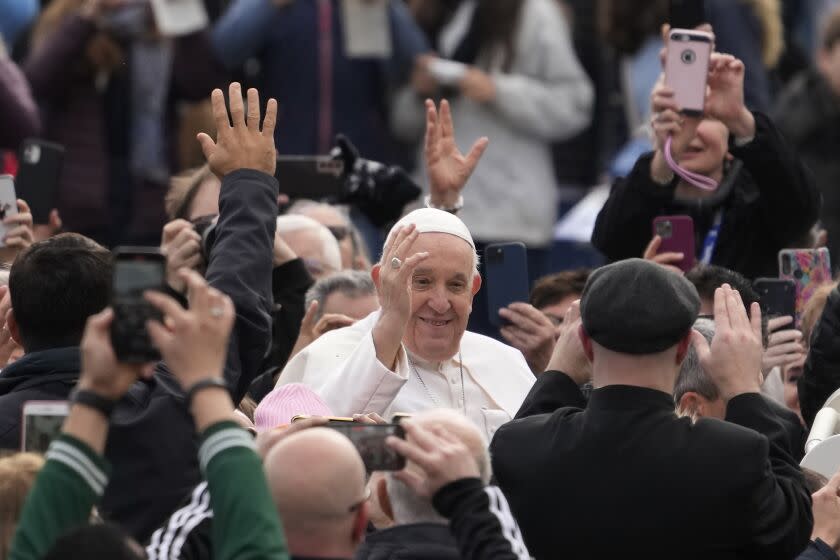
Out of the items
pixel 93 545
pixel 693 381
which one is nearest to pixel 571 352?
pixel 693 381

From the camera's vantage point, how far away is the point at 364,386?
19.7ft

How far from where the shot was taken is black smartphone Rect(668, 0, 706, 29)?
25.5 feet

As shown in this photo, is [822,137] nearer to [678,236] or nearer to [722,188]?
[722,188]

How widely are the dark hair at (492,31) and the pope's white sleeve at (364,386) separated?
203 inches

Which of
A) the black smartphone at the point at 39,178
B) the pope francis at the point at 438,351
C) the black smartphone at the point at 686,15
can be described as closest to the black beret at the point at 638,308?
the pope francis at the point at 438,351

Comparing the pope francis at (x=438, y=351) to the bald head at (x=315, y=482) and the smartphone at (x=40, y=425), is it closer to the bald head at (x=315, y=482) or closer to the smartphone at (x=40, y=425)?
the smartphone at (x=40, y=425)

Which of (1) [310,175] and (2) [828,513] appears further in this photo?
(1) [310,175]

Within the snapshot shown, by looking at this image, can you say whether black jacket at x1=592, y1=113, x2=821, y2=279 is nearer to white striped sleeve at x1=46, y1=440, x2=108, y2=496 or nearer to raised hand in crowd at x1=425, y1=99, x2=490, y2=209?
raised hand in crowd at x1=425, y1=99, x2=490, y2=209

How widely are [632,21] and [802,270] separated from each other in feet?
11.2

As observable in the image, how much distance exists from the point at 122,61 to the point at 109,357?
732 cm

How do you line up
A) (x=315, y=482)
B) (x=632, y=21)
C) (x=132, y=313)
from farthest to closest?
(x=632, y=21)
(x=315, y=482)
(x=132, y=313)

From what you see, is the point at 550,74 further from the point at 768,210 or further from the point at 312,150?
the point at 768,210

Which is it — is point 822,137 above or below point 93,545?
below

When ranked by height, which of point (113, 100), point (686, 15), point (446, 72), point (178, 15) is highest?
point (686, 15)
